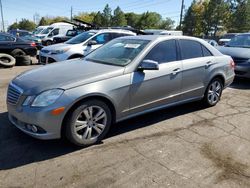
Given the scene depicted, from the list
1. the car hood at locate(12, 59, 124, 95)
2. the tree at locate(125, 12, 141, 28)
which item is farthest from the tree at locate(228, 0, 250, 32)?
the car hood at locate(12, 59, 124, 95)

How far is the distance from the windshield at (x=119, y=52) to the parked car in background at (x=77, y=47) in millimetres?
4186

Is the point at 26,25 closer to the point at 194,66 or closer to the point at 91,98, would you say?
the point at 194,66

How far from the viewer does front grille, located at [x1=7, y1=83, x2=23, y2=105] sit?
3627 mm

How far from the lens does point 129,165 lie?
3389mm

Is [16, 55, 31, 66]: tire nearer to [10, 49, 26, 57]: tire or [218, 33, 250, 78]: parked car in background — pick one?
[10, 49, 26, 57]: tire

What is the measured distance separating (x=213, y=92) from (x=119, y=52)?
7.83ft

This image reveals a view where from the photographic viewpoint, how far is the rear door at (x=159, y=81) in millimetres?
4195

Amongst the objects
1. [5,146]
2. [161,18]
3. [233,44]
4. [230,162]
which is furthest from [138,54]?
[161,18]

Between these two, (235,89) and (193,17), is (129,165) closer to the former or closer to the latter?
(235,89)

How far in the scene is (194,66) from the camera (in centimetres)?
510

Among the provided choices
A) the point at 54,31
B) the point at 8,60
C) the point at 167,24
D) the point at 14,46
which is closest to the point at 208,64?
the point at 8,60

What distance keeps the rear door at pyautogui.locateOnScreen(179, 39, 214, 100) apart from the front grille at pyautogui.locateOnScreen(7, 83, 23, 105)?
2.83 m

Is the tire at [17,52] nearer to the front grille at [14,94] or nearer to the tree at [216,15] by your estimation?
the front grille at [14,94]

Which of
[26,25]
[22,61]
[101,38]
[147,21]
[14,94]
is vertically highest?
[147,21]
